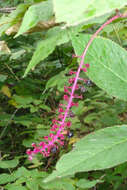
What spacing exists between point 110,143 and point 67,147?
4.51 ft

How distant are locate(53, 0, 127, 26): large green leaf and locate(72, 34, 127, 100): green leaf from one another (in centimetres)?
47

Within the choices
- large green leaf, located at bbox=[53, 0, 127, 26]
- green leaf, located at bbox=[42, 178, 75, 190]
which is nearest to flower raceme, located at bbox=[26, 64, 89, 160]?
large green leaf, located at bbox=[53, 0, 127, 26]

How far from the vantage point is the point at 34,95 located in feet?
6.37

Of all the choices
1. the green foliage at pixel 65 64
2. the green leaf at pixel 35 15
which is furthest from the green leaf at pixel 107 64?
the green leaf at pixel 35 15

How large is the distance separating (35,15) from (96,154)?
37 cm

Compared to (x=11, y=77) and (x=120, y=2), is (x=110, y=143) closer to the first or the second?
(x=120, y=2)

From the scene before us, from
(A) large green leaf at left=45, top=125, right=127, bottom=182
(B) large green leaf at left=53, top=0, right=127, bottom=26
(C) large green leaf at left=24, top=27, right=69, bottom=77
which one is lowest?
(A) large green leaf at left=45, top=125, right=127, bottom=182

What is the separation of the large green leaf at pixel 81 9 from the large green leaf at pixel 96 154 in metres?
0.36

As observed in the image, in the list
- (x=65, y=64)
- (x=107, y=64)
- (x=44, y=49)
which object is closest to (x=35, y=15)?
(x=44, y=49)

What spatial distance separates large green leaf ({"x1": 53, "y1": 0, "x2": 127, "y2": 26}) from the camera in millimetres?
224

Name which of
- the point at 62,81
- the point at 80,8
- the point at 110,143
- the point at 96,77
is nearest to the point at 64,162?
the point at 110,143

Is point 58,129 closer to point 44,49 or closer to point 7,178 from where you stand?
point 44,49

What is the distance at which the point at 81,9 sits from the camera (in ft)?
0.78

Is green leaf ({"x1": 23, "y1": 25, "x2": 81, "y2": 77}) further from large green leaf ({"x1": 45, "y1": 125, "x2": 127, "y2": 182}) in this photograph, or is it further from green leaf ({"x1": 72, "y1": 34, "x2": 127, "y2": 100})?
large green leaf ({"x1": 45, "y1": 125, "x2": 127, "y2": 182})
